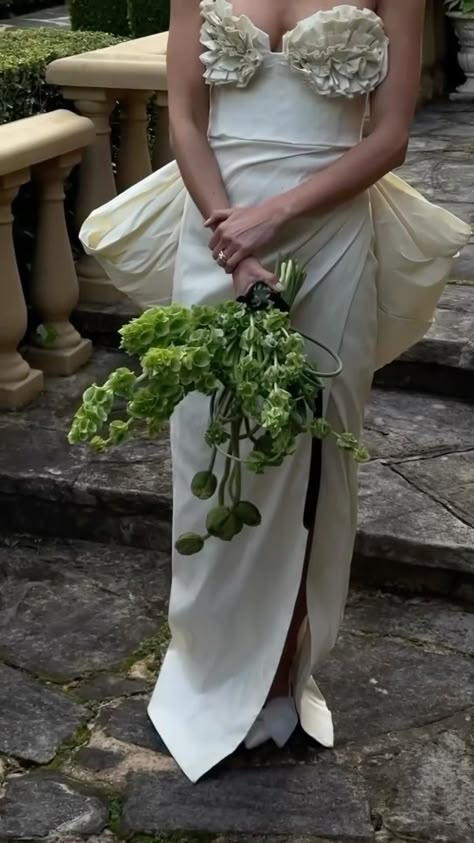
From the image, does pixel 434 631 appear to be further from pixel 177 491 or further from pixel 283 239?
pixel 283 239

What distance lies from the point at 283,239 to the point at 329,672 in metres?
1.26

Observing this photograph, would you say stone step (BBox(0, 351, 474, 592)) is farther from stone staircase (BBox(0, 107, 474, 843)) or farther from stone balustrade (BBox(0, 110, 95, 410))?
stone balustrade (BBox(0, 110, 95, 410))

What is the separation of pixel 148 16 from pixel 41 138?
3483 mm

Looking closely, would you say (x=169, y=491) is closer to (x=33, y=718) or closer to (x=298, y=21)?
(x=33, y=718)

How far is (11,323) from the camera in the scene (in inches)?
165

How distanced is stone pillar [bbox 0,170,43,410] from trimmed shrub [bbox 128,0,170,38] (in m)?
3.49

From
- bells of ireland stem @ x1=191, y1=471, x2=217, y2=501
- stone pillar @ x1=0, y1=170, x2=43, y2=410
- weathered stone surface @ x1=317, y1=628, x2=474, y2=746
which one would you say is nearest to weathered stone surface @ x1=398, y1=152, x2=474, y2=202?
stone pillar @ x1=0, y1=170, x2=43, y2=410

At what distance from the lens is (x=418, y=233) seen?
2.62 metres

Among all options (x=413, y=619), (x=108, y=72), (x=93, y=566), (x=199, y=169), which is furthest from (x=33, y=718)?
(x=108, y=72)

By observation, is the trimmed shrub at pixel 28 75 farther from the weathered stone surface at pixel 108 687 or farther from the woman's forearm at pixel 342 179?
the woman's forearm at pixel 342 179

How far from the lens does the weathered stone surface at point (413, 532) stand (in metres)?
3.46

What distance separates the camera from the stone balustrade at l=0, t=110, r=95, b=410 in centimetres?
407

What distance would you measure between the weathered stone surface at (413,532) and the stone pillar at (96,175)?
163 cm

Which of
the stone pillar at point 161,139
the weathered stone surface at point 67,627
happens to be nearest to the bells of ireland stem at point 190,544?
the weathered stone surface at point 67,627
